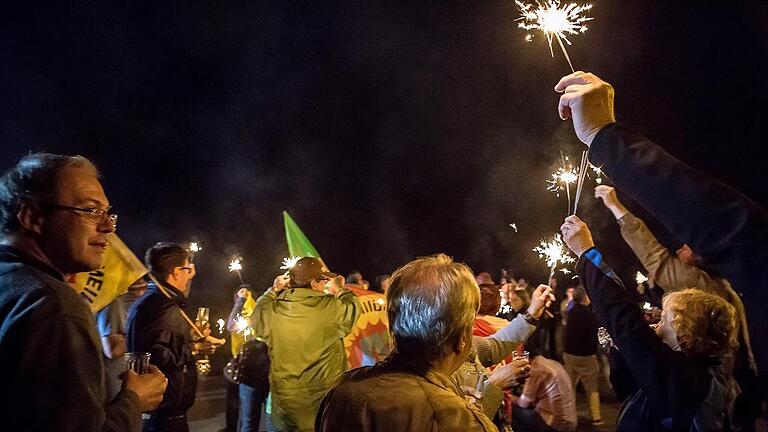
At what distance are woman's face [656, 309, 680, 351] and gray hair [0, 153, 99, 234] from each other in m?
3.25

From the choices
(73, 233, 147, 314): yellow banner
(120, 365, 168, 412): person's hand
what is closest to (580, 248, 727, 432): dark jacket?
(120, 365, 168, 412): person's hand

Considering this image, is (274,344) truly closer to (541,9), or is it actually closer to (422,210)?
(541,9)

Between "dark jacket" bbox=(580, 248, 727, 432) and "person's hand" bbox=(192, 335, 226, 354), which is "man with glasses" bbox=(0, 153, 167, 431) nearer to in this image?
"dark jacket" bbox=(580, 248, 727, 432)

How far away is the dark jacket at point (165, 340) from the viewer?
5176mm

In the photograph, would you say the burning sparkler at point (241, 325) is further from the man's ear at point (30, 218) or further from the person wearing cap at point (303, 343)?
the man's ear at point (30, 218)

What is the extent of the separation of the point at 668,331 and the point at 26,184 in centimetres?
338

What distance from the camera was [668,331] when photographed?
3.32 meters

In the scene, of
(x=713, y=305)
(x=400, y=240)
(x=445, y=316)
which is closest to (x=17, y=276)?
(x=445, y=316)

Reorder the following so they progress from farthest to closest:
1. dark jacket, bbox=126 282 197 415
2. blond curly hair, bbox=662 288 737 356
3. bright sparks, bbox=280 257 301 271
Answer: bright sparks, bbox=280 257 301 271, dark jacket, bbox=126 282 197 415, blond curly hair, bbox=662 288 737 356

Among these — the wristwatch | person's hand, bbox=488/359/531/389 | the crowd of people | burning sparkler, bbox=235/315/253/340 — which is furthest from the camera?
burning sparkler, bbox=235/315/253/340

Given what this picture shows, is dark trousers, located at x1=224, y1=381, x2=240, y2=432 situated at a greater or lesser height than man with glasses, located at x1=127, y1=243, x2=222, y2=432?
lesser

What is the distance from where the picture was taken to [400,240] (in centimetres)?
3522

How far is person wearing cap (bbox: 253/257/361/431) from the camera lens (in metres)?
5.81

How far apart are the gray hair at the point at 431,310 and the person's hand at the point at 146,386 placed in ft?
3.81
